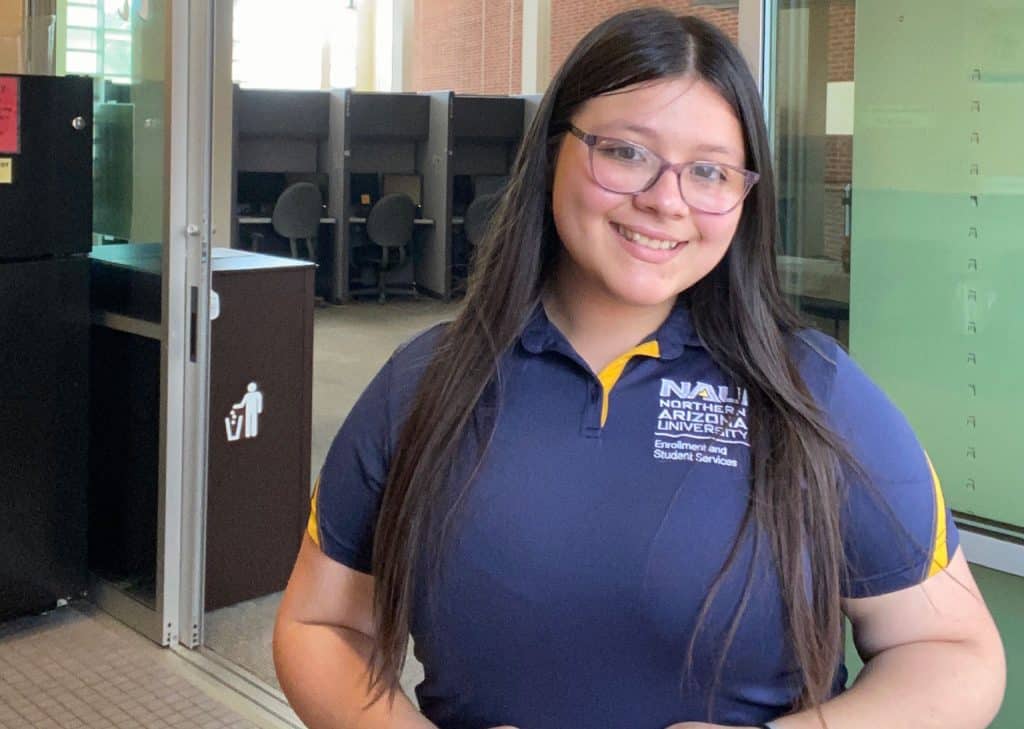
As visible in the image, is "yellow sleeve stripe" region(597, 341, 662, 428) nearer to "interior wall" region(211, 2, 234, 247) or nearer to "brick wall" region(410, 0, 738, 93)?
"interior wall" region(211, 2, 234, 247)

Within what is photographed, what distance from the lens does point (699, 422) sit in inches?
39.9

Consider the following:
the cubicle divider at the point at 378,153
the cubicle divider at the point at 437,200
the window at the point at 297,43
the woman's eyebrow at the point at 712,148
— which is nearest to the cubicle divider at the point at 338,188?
the cubicle divider at the point at 378,153

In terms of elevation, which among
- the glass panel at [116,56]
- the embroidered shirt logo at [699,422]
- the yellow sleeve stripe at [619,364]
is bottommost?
the embroidered shirt logo at [699,422]

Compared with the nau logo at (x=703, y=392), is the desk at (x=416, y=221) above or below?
above

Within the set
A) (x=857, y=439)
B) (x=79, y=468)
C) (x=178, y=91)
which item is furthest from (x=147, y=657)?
(x=857, y=439)

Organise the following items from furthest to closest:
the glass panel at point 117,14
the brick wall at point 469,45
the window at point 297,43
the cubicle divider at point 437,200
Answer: the window at point 297,43, the brick wall at point 469,45, the cubicle divider at point 437,200, the glass panel at point 117,14

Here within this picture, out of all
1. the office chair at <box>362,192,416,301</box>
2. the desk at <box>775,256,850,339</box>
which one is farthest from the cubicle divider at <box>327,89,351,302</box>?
the desk at <box>775,256,850,339</box>

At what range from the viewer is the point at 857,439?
100 cm

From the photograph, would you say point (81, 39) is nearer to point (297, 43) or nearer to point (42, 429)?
point (42, 429)

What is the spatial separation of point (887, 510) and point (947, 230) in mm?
1139

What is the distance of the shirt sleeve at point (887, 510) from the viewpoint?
0.98 meters

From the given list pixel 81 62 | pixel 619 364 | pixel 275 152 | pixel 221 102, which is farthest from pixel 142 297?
pixel 275 152

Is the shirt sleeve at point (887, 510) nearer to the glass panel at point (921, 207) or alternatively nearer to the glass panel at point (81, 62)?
the glass panel at point (921, 207)

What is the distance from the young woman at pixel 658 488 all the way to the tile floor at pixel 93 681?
2.12 metres
